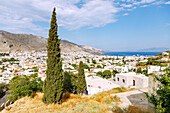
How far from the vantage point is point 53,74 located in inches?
258

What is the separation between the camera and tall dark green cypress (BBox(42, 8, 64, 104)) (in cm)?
642

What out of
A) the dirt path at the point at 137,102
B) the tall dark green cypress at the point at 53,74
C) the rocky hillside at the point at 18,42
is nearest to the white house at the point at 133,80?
the dirt path at the point at 137,102

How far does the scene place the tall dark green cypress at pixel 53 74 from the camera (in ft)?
21.1

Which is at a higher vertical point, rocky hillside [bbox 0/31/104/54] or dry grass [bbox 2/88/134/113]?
rocky hillside [bbox 0/31/104/54]

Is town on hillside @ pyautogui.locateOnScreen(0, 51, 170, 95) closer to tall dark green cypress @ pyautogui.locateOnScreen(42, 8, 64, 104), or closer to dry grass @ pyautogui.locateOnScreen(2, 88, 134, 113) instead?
dry grass @ pyautogui.locateOnScreen(2, 88, 134, 113)

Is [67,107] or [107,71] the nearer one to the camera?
[67,107]

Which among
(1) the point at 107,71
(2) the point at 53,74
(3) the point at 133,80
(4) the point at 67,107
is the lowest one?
(1) the point at 107,71

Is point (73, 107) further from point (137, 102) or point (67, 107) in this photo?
point (137, 102)

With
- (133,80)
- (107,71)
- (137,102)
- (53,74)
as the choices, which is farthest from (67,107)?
(107,71)

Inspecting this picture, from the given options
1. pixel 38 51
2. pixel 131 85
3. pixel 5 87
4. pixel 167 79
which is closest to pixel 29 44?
pixel 38 51

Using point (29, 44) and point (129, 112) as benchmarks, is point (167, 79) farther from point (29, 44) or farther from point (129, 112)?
point (29, 44)

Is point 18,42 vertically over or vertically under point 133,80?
over

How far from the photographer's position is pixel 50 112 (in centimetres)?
539

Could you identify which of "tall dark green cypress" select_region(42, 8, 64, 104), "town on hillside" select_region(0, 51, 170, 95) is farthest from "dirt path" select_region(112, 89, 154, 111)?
"tall dark green cypress" select_region(42, 8, 64, 104)
